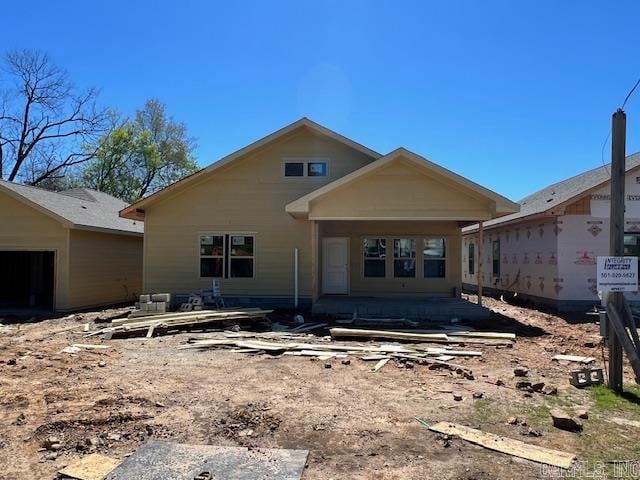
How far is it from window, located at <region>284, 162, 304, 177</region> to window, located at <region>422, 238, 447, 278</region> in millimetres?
5019

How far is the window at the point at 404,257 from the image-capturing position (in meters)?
17.9

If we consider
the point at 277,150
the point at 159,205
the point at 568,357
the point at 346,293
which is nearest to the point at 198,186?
the point at 159,205

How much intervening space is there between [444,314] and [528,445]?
9113 millimetres

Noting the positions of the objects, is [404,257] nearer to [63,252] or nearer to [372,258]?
[372,258]

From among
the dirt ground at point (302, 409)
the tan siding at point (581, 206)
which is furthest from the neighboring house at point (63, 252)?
the tan siding at point (581, 206)

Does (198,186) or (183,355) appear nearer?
(183,355)

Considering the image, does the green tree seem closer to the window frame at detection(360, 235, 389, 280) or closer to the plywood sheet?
the window frame at detection(360, 235, 389, 280)

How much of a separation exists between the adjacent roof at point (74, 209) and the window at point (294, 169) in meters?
6.94

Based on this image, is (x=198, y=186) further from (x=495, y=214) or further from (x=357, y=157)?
(x=495, y=214)

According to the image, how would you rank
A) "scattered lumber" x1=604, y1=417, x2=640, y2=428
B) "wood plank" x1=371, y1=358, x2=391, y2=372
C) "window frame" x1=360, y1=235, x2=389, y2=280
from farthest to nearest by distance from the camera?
"window frame" x1=360, y1=235, x2=389, y2=280, "wood plank" x1=371, y1=358, x2=391, y2=372, "scattered lumber" x1=604, y1=417, x2=640, y2=428

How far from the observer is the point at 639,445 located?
193 inches

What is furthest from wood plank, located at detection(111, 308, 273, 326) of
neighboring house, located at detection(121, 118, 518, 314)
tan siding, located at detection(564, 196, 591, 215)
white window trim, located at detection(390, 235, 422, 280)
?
tan siding, located at detection(564, 196, 591, 215)

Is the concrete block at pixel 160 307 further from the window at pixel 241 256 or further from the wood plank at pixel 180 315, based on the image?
the window at pixel 241 256

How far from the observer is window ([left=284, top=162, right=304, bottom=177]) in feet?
54.9
